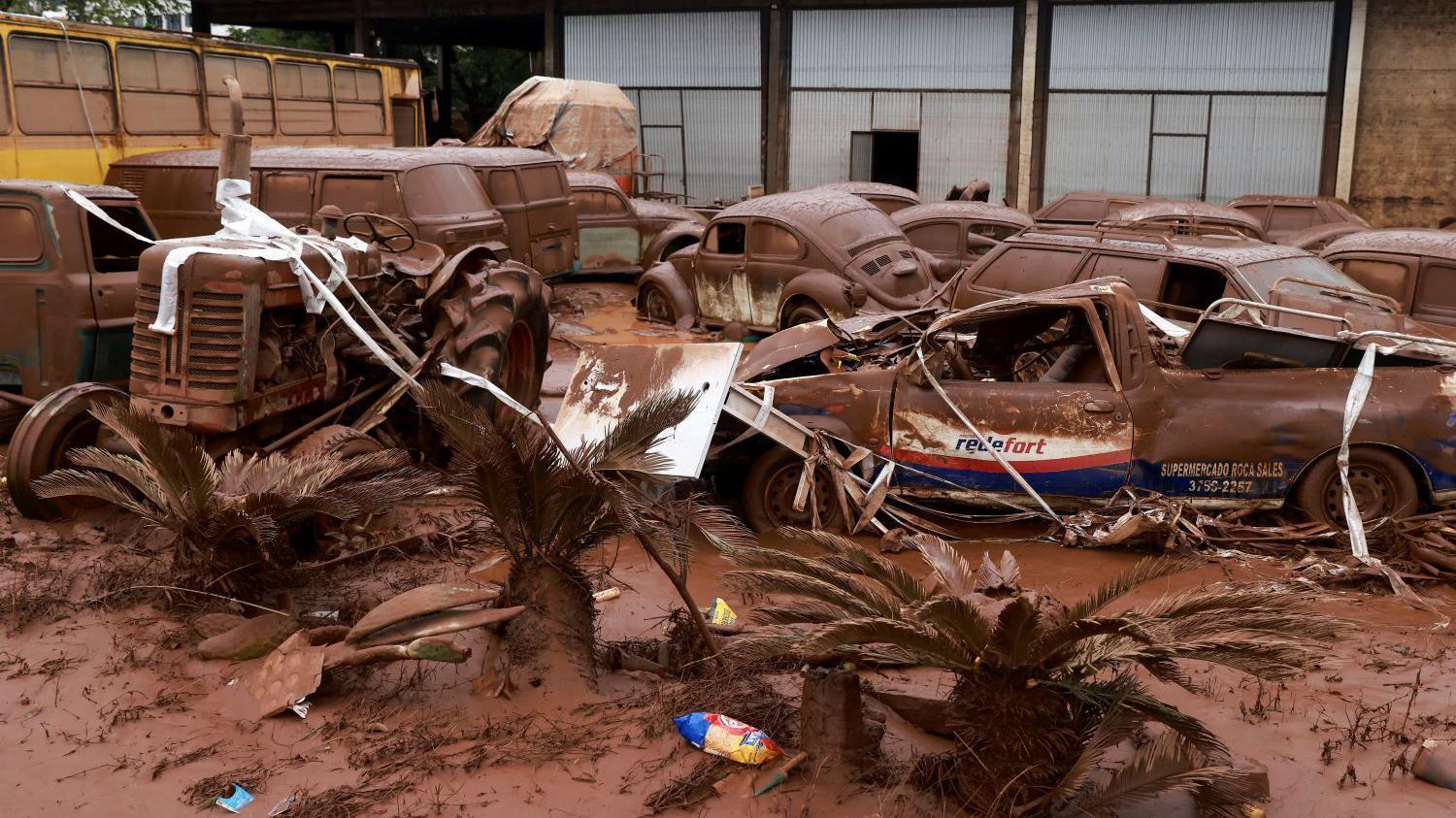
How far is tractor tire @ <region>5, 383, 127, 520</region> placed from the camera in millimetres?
7500

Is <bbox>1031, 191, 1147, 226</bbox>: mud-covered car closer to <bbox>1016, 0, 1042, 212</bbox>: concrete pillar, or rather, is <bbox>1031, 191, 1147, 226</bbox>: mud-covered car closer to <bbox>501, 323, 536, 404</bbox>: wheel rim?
<bbox>1016, 0, 1042, 212</bbox>: concrete pillar

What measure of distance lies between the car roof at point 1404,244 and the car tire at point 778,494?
22.1 ft

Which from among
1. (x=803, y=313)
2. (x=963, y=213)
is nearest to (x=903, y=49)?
(x=963, y=213)

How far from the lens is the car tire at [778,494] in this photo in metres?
7.94

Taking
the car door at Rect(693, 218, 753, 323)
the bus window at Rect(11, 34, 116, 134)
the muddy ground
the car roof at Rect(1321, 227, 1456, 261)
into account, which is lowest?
the muddy ground

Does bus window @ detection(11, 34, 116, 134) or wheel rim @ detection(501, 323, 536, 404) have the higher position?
bus window @ detection(11, 34, 116, 134)

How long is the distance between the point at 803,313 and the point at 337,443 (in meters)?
6.83

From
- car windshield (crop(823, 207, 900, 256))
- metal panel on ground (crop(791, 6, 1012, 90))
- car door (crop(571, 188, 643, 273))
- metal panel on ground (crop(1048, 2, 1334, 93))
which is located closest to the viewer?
car windshield (crop(823, 207, 900, 256))

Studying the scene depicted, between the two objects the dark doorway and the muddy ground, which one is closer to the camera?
the muddy ground

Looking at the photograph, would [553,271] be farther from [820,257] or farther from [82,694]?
[82,694]

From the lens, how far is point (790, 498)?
807cm

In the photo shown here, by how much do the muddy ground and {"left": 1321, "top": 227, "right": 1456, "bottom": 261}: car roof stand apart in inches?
217

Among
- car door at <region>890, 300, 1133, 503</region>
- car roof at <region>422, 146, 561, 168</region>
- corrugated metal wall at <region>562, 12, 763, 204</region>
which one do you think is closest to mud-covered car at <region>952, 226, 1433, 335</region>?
car door at <region>890, 300, 1133, 503</region>

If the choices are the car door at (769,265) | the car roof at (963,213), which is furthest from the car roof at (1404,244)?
the car door at (769,265)
